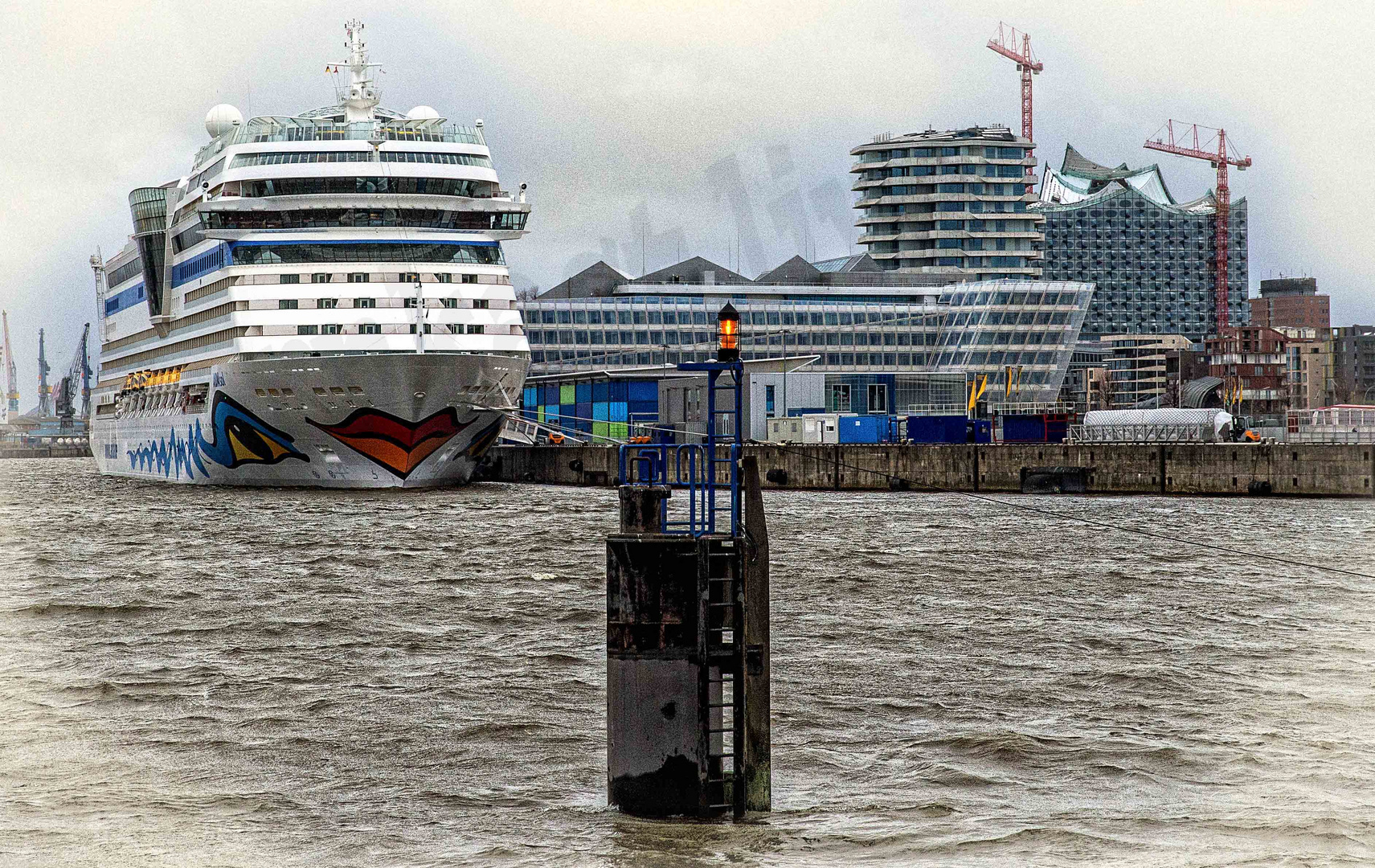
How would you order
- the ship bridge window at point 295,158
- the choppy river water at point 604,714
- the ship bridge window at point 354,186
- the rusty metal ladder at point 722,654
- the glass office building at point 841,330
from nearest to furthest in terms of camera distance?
the rusty metal ladder at point 722,654 < the choppy river water at point 604,714 < the ship bridge window at point 354,186 < the ship bridge window at point 295,158 < the glass office building at point 841,330

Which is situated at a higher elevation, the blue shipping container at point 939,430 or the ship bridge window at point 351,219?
the ship bridge window at point 351,219

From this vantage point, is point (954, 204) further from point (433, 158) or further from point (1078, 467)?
point (433, 158)

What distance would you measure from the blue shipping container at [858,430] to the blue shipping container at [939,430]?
5.69m

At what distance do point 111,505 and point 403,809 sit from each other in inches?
2146

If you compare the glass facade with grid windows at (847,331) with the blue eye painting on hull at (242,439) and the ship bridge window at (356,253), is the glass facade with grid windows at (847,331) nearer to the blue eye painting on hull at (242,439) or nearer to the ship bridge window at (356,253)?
the blue eye painting on hull at (242,439)

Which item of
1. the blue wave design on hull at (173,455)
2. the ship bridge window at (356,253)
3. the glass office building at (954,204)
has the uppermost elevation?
the glass office building at (954,204)

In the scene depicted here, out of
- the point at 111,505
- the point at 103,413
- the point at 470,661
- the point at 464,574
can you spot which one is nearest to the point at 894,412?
the point at 103,413

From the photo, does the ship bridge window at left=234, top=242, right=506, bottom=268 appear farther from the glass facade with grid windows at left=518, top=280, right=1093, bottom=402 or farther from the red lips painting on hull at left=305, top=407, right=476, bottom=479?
the glass facade with grid windows at left=518, top=280, right=1093, bottom=402

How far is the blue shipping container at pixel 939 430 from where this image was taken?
311 ft

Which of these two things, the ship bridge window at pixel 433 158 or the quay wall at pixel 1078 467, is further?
the quay wall at pixel 1078 467

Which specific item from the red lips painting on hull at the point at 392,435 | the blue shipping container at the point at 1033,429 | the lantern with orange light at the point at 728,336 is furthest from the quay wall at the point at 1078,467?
the lantern with orange light at the point at 728,336

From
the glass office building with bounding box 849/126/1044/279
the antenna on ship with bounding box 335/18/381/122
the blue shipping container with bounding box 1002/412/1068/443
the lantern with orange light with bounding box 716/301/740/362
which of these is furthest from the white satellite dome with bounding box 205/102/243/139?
the glass office building with bounding box 849/126/1044/279

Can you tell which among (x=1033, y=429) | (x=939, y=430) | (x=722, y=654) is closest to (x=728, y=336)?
(x=722, y=654)

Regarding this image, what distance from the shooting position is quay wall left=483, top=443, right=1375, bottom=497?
7406 centimetres
